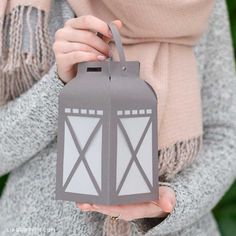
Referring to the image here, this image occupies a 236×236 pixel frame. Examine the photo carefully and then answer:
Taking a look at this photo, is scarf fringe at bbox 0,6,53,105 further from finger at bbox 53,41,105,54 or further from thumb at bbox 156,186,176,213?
thumb at bbox 156,186,176,213

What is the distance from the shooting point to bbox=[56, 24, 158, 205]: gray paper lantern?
0.74 m

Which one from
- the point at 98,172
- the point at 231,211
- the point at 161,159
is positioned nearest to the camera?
the point at 98,172

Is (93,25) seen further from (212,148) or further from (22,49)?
(212,148)

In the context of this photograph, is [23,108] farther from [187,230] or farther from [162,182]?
[187,230]

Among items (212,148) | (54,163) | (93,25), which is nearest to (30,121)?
(54,163)

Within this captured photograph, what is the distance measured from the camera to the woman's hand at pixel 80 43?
80 cm

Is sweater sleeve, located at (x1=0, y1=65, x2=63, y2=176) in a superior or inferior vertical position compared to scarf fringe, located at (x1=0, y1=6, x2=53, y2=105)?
inferior

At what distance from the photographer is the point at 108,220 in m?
0.93

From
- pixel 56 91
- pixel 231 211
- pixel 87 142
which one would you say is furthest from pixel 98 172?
pixel 231 211

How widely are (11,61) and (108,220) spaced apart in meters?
0.28

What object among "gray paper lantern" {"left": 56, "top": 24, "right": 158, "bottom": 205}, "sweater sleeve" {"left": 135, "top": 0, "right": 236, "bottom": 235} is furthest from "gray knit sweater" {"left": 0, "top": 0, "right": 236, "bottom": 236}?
"gray paper lantern" {"left": 56, "top": 24, "right": 158, "bottom": 205}

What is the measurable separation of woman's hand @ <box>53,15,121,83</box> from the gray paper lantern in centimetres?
2

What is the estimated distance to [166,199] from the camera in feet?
2.86

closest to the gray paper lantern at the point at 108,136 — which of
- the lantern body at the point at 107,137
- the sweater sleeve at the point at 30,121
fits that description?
the lantern body at the point at 107,137
